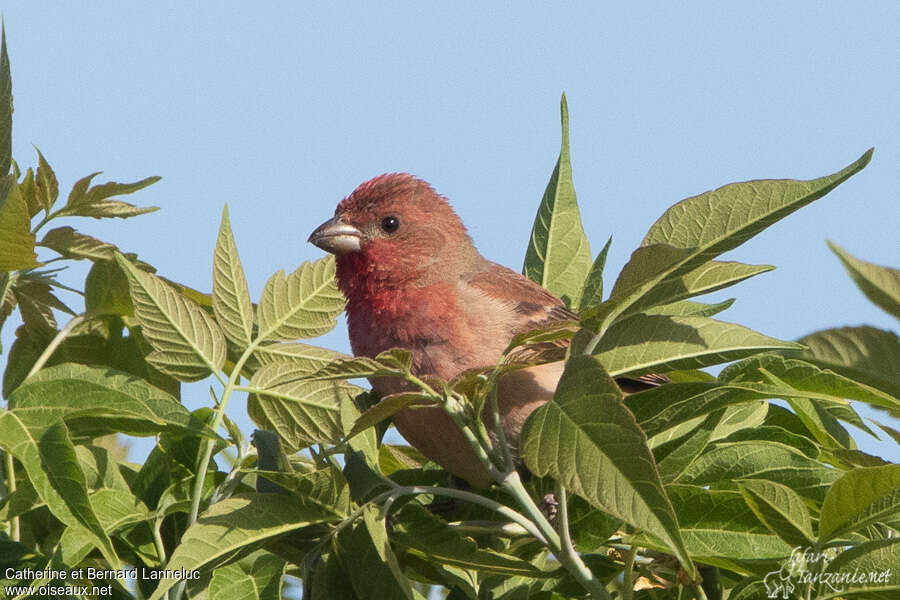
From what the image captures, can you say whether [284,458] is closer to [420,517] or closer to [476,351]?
[420,517]

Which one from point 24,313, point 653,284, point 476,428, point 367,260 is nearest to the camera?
point 653,284

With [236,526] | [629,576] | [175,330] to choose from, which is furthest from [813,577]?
[175,330]

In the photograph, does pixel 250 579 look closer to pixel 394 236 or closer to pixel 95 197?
pixel 95 197

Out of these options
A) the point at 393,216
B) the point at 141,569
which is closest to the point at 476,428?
the point at 141,569

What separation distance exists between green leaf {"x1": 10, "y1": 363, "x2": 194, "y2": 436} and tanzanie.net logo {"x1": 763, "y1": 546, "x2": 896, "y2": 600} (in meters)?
1.58

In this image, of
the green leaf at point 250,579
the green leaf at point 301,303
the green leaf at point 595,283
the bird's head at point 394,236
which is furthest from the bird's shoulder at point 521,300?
the green leaf at point 250,579

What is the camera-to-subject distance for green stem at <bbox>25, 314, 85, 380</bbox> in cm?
383

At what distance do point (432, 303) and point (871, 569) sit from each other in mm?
2267

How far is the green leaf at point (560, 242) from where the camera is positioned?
4152 mm

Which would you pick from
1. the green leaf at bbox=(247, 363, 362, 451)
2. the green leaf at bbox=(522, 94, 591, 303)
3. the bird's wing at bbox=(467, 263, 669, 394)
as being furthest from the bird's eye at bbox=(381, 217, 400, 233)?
the green leaf at bbox=(247, 363, 362, 451)

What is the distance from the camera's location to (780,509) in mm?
2693

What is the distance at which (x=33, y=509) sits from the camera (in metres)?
3.35

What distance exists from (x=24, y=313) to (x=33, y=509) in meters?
0.89

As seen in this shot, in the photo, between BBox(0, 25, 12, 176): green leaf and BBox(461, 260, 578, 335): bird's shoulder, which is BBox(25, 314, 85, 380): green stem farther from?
BBox(461, 260, 578, 335): bird's shoulder
